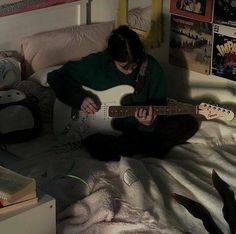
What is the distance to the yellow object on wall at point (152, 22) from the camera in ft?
8.86

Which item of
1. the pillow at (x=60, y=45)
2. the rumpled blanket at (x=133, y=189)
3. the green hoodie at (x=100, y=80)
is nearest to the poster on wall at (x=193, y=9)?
the pillow at (x=60, y=45)

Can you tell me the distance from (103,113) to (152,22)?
0.76m

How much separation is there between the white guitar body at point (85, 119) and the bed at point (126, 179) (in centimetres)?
4

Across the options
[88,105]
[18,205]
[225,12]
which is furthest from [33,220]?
[225,12]

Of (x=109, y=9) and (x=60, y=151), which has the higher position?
(x=109, y=9)

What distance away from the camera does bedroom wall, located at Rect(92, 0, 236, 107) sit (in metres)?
2.55

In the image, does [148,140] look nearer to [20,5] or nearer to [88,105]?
[88,105]

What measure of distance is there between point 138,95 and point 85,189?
0.51 m

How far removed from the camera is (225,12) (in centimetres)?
245

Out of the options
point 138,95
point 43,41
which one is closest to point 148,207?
point 138,95

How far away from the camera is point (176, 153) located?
2.10m

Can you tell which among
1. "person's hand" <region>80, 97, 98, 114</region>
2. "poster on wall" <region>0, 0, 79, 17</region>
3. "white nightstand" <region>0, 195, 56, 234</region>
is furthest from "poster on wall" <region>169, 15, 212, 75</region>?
"white nightstand" <region>0, 195, 56, 234</region>

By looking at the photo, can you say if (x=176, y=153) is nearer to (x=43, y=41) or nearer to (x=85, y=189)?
(x=85, y=189)

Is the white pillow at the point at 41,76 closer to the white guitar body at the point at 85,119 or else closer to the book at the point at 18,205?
the white guitar body at the point at 85,119
